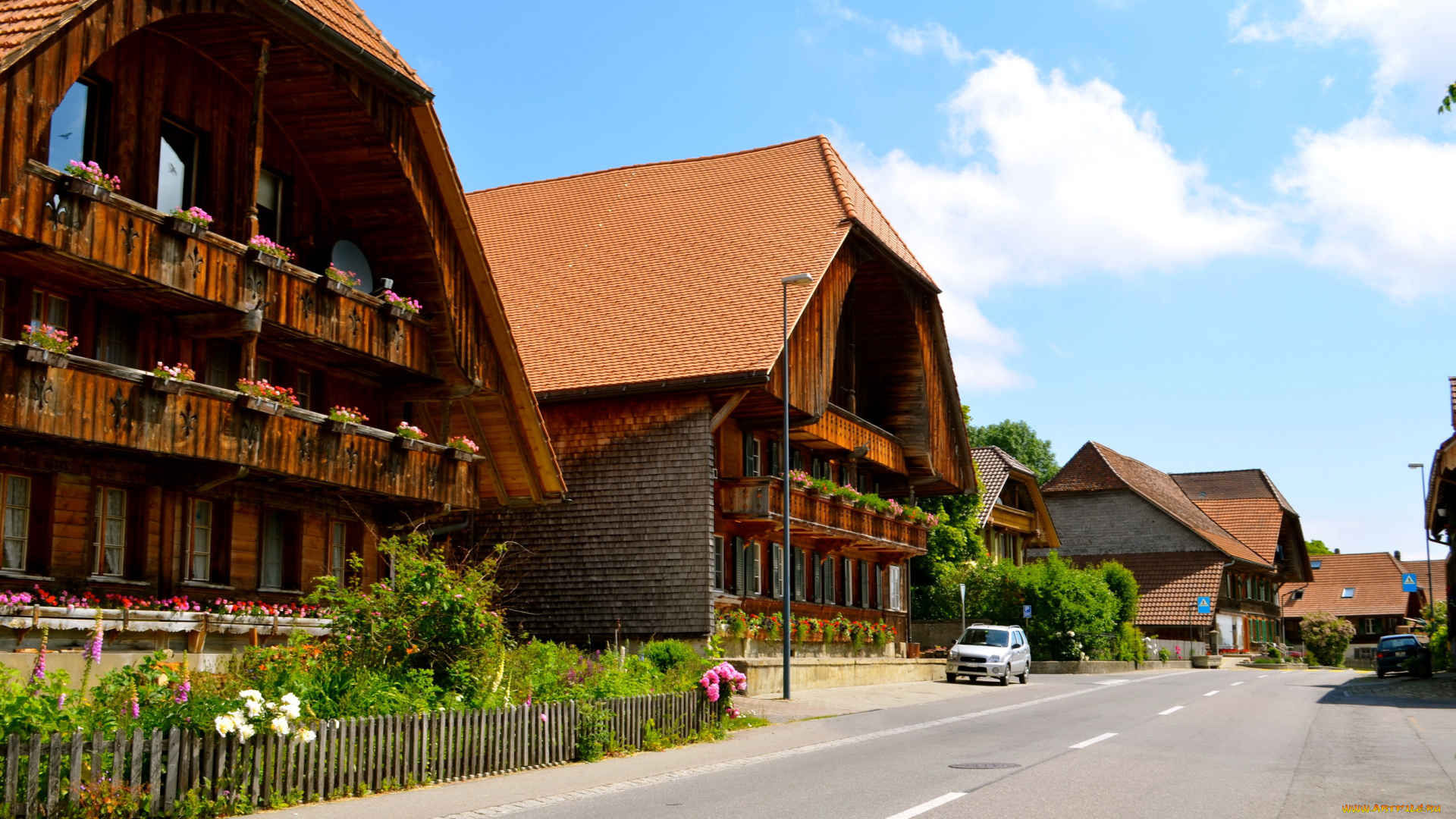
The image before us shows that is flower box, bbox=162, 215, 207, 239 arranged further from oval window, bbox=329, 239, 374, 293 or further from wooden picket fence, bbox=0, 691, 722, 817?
wooden picket fence, bbox=0, 691, 722, 817

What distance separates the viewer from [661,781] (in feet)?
46.1

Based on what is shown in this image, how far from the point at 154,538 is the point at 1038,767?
41.1 feet

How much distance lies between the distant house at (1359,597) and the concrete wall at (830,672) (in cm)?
5837

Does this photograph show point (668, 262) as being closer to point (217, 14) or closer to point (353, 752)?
point (217, 14)

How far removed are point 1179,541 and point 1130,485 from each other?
380 cm

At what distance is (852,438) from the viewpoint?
1449 inches

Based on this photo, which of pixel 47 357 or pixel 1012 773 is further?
pixel 47 357

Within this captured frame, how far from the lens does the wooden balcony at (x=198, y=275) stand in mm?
16250

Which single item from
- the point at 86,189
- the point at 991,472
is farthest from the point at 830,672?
the point at 991,472

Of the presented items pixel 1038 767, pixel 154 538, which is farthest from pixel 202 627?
pixel 1038 767

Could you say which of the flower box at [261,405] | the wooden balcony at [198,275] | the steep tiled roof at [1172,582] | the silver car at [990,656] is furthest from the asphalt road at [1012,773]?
the steep tiled roof at [1172,582]

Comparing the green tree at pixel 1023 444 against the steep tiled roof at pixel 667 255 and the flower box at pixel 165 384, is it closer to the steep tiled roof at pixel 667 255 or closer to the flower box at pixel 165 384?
the steep tiled roof at pixel 667 255

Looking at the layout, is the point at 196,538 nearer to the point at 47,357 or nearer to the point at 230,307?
the point at 230,307

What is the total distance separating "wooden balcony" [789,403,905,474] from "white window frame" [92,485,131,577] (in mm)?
16725
